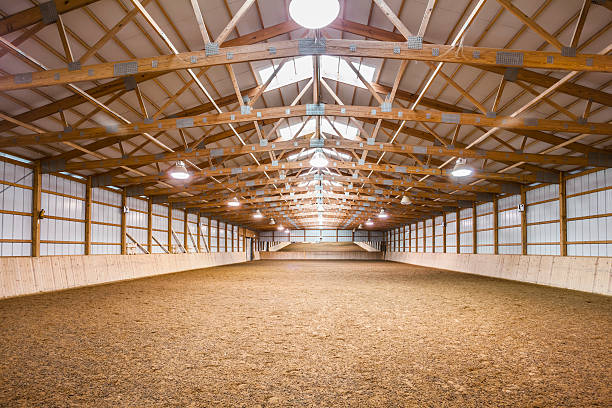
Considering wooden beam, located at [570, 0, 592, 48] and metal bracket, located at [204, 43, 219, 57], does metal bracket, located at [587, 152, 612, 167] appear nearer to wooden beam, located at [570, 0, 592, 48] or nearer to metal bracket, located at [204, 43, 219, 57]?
wooden beam, located at [570, 0, 592, 48]

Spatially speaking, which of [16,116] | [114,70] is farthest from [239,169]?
[114,70]

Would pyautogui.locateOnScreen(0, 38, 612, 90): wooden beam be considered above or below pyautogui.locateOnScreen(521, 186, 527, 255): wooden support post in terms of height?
above

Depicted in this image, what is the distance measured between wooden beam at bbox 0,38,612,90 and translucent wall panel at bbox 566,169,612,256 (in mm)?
10337

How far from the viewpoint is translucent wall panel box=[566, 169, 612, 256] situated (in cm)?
1438

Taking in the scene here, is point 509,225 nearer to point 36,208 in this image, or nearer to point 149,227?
point 149,227

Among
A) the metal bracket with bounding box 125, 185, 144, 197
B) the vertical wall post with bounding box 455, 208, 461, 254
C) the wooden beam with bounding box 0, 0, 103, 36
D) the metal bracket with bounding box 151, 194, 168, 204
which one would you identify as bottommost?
the vertical wall post with bounding box 455, 208, 461, 254

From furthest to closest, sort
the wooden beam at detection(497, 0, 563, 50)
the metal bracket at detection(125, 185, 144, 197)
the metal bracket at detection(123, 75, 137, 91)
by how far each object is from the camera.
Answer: the metal bracket at detection(125, 185, 144, 197) → the metal bracket at detection(123, 75, 137, 91) → the wooden beam at detection(497, 0, 563, 50)

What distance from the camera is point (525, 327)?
6.68m

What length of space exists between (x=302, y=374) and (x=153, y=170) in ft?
60.8

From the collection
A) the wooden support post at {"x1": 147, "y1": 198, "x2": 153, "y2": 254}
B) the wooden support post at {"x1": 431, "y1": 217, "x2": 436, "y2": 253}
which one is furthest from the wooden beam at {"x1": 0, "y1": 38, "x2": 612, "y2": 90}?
the wooden support post at {"x1": 431, "y1": 217, "x2": 436, "y2": 253}

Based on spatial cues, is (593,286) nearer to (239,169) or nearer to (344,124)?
(344,124)

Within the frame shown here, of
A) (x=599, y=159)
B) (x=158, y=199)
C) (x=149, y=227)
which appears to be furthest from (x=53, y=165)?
(x=599, y=159)

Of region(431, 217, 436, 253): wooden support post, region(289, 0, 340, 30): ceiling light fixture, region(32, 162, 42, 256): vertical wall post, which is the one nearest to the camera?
region(289, 0, 340, 30): ceiling light fixture

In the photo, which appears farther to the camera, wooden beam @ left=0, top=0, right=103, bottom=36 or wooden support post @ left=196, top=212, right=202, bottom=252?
wooden support post @ left=196, top=212, right=202, bottom=252
